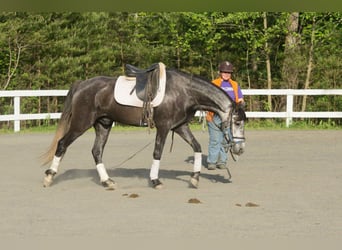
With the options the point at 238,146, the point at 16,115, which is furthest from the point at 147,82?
the point at 16,115

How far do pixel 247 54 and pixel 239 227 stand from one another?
19.5m

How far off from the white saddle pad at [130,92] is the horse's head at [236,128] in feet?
2.98

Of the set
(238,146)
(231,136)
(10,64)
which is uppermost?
(10,64)

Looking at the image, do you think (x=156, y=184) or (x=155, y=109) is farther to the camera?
(x=156, y=184)

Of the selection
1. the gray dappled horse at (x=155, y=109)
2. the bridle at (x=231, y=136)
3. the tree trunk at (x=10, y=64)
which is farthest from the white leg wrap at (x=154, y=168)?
the tree trunk at (x=10, y=64)

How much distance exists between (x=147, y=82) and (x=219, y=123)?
8.24 ft

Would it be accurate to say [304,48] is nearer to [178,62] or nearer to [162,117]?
[178,62]

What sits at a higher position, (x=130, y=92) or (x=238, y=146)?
(x=130, y=92)

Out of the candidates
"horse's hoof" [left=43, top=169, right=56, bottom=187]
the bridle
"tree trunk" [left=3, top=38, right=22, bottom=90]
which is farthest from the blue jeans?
"tree trunk" [left=3, top=38, right=22, bottom=90]

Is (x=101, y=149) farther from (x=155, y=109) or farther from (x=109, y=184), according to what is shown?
(x=155, y=109)

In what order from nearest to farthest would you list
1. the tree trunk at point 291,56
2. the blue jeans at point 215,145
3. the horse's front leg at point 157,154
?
the horse's front leg at point 157,154 < the blue jeans at point 215,145 < the tree trunk at point 291,56

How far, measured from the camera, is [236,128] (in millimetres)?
7547

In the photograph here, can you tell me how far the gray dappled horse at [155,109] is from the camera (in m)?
7.36

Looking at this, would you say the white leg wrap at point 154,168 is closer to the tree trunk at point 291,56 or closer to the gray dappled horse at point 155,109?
the gray dappled horse at point 155,109
